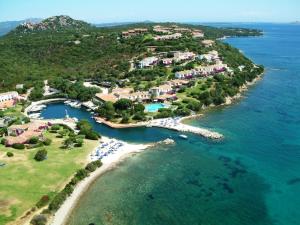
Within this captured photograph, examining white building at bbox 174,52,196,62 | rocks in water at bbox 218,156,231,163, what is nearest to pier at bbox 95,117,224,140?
rocks in water at bbox 218,156,231,163

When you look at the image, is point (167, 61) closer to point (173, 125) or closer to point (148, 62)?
point (148, 62)

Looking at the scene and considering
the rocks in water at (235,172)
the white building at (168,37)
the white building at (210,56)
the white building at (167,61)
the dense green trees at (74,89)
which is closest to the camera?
the rocks in water at (235,172)

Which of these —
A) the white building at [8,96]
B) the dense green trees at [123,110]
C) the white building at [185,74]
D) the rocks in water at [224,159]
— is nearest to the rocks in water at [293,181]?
the rocks in water at [224,159]

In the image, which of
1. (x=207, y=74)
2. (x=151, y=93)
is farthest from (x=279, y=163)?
(x=207, y=74)

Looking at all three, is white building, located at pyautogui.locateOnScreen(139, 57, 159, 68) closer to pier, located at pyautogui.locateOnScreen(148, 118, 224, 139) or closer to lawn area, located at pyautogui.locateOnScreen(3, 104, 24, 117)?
lawn area, located at pyautogui.locateOnScreen(3, 104, 24, 117)

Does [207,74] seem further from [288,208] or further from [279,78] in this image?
[288,208]

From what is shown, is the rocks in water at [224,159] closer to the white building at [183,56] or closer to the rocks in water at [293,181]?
the rocks in water at [293,181]
